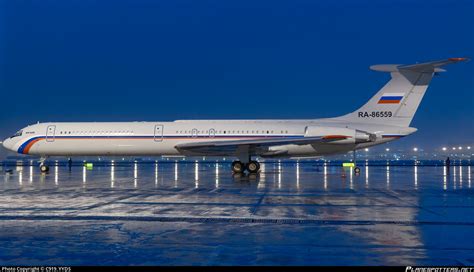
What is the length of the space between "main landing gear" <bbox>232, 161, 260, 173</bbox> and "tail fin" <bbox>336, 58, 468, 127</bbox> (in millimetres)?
6636

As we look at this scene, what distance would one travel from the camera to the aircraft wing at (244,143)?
2486 cm

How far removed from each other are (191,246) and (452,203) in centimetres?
846

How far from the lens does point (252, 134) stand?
88.4 ft

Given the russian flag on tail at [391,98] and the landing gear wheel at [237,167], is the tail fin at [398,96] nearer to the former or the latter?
the russian flag on tail at [391,98]

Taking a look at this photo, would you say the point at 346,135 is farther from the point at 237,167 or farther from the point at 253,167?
the point at 237,167

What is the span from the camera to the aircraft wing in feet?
81.6

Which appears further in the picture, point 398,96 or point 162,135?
point 162,135

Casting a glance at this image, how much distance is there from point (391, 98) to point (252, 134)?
27.1 ft

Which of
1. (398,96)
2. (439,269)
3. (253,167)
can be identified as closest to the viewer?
(439,269)

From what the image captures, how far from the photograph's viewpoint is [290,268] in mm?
5457

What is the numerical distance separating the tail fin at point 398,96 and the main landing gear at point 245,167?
6636 mm

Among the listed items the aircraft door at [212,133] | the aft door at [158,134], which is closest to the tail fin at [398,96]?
the aircraft door at [212,133]

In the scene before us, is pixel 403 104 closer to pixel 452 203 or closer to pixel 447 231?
pixel 452 203

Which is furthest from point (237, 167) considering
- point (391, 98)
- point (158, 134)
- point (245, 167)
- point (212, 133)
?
point (391, 98)
